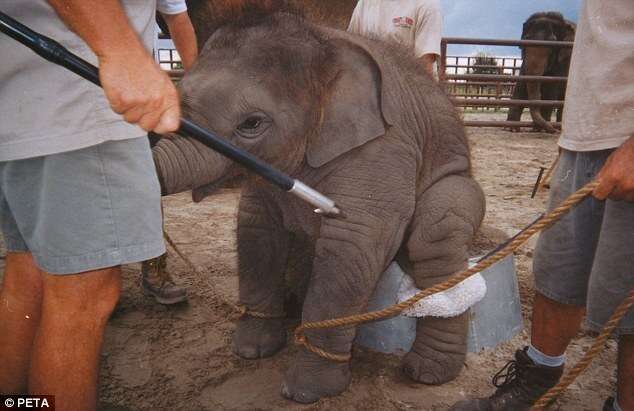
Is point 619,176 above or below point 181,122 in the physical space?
below

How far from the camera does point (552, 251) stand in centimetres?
197

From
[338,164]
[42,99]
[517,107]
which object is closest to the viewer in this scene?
[42,99]

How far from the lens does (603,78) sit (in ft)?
5.67

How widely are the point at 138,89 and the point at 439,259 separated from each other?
161 centimetres

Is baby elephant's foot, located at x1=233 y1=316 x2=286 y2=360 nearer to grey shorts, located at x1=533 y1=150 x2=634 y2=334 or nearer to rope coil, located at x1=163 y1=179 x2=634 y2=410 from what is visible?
rope coil, located at x1=163 y1=179 x2=634 y2=410

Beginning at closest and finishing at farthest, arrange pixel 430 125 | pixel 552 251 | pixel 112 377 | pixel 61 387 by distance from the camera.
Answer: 1. pixel 61 387
2. pixel 552 251
3. pixel 112 377
4. pixel 430 125

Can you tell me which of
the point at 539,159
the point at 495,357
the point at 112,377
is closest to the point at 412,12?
the point at 495,357

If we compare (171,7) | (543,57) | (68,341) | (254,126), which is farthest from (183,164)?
(543,57)

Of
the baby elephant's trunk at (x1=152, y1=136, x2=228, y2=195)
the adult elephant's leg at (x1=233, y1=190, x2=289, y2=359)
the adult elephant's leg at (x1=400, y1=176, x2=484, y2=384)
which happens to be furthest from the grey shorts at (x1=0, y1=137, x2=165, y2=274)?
the adult elephant's leg at (x1=400, y1=176, x2=484, y2=384)

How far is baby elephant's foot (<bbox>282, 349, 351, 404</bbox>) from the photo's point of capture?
2.29 metres

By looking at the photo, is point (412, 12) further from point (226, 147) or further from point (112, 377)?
point (112, 377)

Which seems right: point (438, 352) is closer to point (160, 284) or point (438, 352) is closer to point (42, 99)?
point (160, 284)

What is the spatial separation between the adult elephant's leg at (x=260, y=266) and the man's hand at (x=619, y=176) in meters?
1.51

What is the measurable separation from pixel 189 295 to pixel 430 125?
1.63 m
